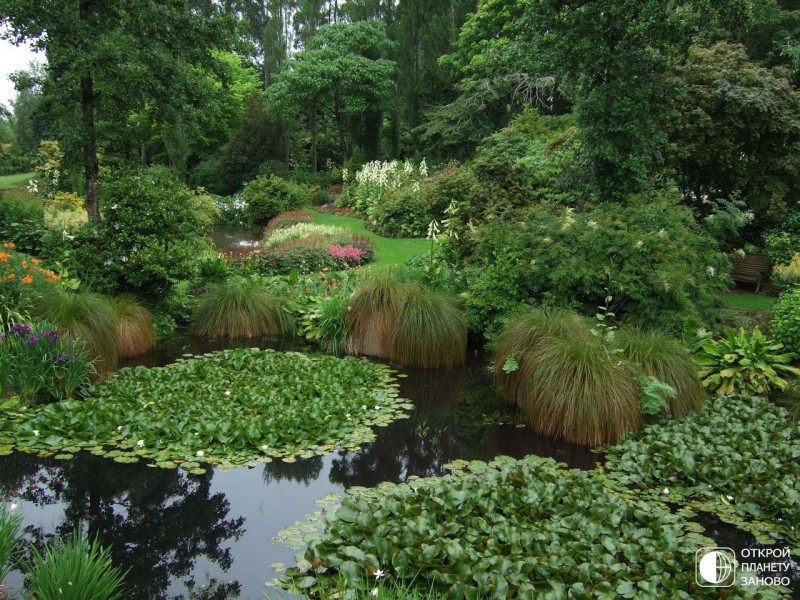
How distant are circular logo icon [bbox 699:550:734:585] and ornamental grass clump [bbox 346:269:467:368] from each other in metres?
4.78

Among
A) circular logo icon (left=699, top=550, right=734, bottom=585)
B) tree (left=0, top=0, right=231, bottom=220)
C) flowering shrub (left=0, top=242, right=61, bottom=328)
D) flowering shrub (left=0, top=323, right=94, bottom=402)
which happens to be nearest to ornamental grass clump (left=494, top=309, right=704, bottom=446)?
circular logo icon (left=699, top=550, right=734, bottom=585)

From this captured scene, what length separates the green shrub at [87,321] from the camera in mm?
7180

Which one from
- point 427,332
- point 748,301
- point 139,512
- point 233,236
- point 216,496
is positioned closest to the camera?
point 139,512

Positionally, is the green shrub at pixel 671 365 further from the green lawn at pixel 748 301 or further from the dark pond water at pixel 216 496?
the green lawn at pixel 748 301

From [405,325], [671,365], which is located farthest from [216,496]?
[671,365]

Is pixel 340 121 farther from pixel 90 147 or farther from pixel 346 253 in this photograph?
pixel 90 147

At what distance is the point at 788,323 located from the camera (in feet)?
25.4

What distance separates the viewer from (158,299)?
9508mm

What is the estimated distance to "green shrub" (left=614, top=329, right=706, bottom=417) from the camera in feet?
21.0

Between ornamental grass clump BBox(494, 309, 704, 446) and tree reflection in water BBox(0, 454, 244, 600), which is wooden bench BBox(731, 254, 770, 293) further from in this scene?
tree reflection in water BBox(0, 454, 244, 600)

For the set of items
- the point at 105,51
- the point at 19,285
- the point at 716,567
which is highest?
the point at 105,51

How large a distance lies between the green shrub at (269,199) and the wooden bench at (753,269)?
17.2 m

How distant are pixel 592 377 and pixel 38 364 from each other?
5.48 meters

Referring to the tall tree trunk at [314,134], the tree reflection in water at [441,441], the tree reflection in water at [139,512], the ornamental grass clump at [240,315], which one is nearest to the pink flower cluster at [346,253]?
the ornamental grass clump at [240,315]
